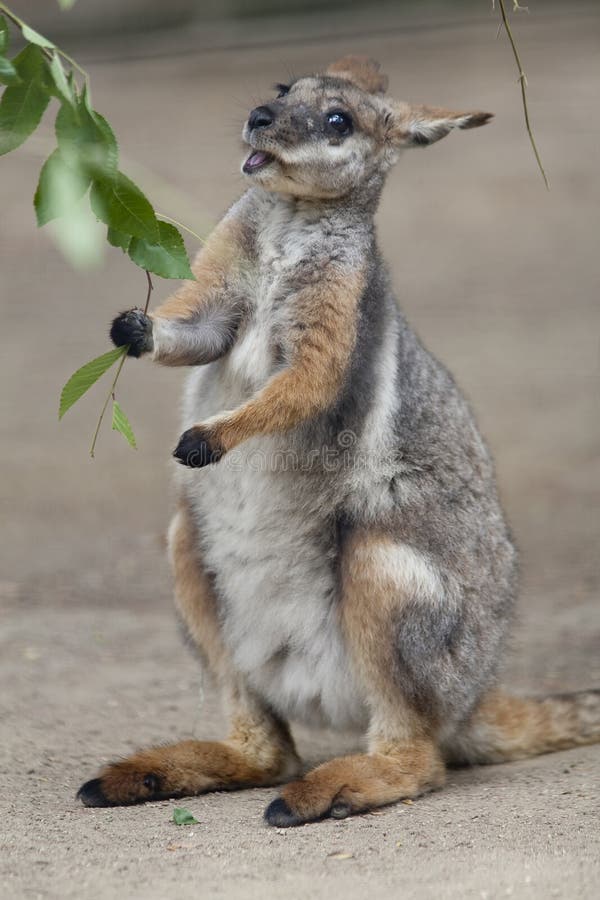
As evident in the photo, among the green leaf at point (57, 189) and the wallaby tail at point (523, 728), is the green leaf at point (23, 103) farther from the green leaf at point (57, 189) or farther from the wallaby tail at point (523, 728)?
the wallaby tail at point (523, 728)

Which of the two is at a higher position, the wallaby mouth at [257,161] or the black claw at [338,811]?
the wallaby mouth at [257,161]

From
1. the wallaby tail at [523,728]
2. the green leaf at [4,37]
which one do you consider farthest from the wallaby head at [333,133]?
the wallaby tail at [523,728]

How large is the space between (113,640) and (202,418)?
274cm

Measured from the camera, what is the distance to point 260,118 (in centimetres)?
553

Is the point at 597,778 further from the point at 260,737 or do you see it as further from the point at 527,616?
the point at 527,616

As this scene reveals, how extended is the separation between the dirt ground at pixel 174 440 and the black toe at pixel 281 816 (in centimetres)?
6

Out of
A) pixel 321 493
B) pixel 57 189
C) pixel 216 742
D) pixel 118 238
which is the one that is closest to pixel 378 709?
pixel 216 742

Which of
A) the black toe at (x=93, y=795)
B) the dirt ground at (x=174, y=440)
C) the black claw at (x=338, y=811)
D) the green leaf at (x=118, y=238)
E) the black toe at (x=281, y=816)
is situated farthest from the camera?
the black toe at (x=93, y=795)

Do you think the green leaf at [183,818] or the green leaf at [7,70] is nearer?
the green leaf at [7,70]

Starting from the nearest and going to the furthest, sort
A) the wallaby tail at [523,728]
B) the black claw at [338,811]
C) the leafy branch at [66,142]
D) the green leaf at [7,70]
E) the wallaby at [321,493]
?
1. the green leaf at [7,70]
2. the leafy branch at [66,142]
3. the black claw at [338,811]
4. the wallaby at [321,493]
5. the wallaby tail at [523,728]

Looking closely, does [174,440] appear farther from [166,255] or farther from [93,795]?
[166,255]

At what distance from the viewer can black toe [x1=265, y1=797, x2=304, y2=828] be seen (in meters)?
4.92

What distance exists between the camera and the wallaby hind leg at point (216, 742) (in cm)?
558

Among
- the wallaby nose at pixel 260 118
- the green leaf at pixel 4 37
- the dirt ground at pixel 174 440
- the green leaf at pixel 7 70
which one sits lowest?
the dirt ground at pixel 174 440
